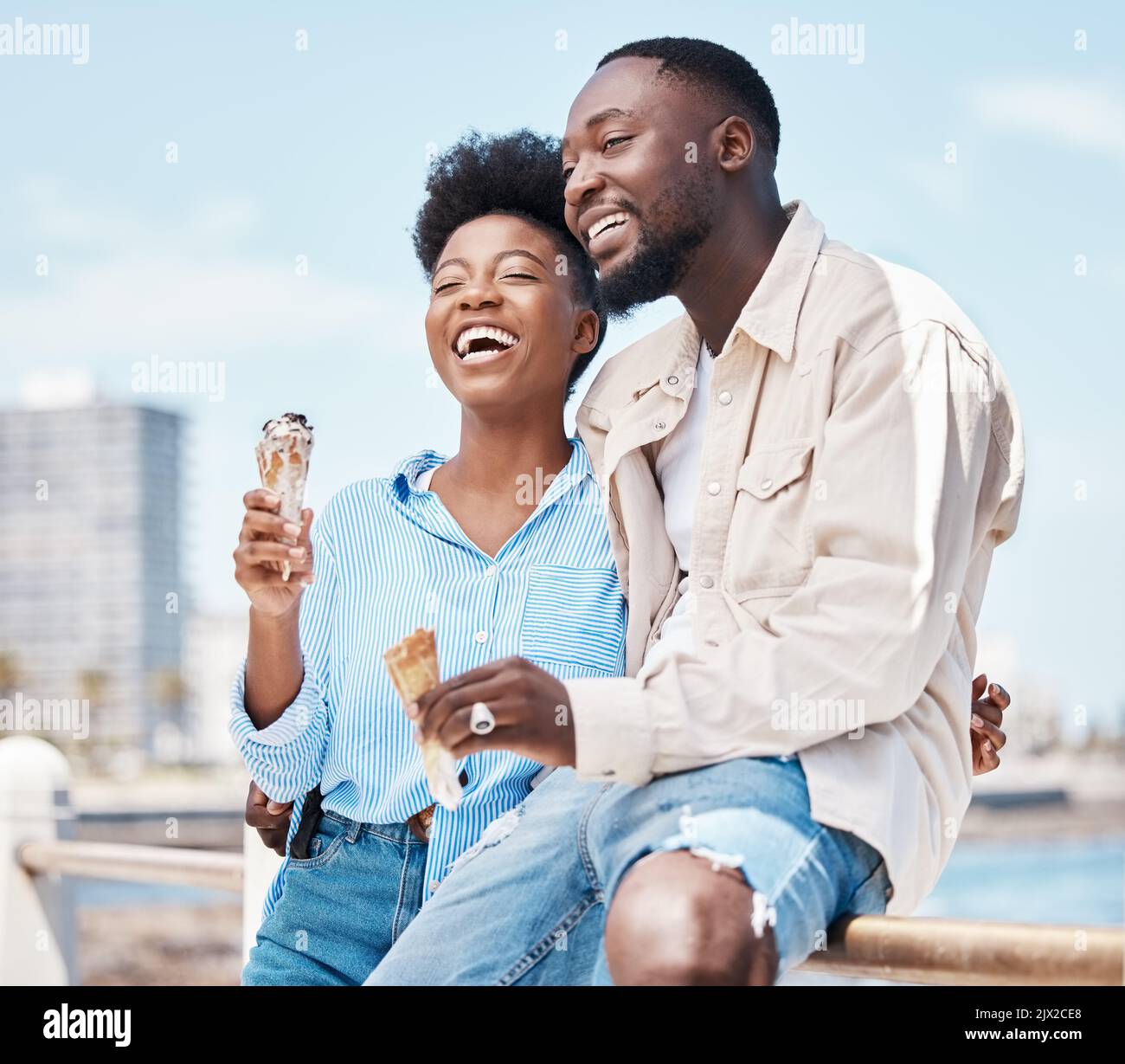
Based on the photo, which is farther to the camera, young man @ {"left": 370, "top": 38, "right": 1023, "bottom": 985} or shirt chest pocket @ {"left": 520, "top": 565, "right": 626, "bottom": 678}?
shirt chest pocket @ {"left": 520, "top": 565, "right": 626, "bottom": 678}

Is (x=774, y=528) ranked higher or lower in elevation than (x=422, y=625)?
higher

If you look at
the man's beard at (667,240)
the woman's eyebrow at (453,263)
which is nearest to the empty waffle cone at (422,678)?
the man's beard at (667,240)

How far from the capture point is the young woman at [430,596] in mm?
2971

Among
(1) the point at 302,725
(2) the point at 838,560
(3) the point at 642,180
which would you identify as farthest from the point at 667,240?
(1) the point at 302,725

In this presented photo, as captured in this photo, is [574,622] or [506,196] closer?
[574,622]

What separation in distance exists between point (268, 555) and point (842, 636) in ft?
3.68

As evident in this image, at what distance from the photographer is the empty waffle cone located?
226cm

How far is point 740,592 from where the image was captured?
2.51 metres

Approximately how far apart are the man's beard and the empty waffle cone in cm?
91

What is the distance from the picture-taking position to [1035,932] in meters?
2.03

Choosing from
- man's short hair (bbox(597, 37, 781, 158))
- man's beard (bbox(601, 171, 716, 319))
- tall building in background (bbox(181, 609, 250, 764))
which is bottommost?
tall building in background (bbox(181, 609, 250, 764))

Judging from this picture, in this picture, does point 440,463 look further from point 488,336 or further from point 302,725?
point 302,725

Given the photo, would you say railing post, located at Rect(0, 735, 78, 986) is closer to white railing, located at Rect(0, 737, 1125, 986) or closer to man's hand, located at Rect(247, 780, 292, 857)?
white railing, located at Rect(0, 737, 1125, 986)

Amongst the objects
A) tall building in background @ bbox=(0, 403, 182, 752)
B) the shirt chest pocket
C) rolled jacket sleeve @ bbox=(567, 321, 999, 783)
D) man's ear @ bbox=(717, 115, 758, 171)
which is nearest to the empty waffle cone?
rolled jacket sleeve @ bbox=(567, 321, 999, 783)
